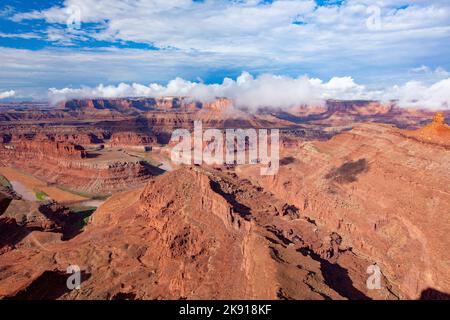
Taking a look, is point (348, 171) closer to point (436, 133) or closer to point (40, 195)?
point (436, 133)

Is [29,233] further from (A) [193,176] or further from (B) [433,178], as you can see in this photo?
(B) [433,178]

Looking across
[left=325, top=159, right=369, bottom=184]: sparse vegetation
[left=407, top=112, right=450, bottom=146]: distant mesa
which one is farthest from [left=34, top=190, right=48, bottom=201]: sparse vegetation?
[left=407, top=112, right=450, bottom=146]: distant mesa

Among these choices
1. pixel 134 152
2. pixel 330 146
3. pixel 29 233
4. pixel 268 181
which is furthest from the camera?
pixel 134 152

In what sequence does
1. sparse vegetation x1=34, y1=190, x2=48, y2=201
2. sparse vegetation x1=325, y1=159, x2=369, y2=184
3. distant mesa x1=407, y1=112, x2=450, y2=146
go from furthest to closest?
sparse vegetation x1=34, y1=190, x2=48, y2=201, sparse vegetation x1=325, y1=159, x2=369, y2=184, distant mesa x1=407, y1=112, x2=450, y2=146

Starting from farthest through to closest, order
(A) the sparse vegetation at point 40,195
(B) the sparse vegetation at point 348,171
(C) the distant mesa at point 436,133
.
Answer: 1. (A) the sparse vegetation at point 40,195
2. (B) the sparse vegetation at point 348,171
3. (C) the distant mesa at point 436,133

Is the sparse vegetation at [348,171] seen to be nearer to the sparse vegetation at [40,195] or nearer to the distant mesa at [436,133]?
the distant mesa at [436,133]

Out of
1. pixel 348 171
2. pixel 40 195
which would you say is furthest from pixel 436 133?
pixel 40 195

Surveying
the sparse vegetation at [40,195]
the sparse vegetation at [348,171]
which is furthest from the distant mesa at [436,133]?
the sparse vegetation at [40,195]

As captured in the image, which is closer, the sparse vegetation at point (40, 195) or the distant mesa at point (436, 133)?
the distant mesa at point (436, 133)

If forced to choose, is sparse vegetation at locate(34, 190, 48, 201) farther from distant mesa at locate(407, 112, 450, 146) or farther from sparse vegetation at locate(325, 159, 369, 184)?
distant mesa at locate(407, 112, 450, 146)
